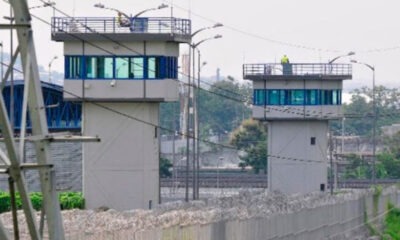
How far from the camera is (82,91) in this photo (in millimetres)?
65562

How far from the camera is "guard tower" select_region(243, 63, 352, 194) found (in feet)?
306

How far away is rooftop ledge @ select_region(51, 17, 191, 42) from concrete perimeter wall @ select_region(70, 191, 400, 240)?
8.29 m

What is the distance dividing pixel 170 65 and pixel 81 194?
18.3 ft

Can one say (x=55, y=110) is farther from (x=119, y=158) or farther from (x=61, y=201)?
(x=61, y=201)

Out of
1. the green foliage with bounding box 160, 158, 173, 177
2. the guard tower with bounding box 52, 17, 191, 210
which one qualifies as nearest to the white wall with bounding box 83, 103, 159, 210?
the guard tower with bounding box 52, 17, 191, 210

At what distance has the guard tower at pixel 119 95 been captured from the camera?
6544 cm

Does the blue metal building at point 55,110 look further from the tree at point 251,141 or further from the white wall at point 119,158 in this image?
the tree at point 251,141

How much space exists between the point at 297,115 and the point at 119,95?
28796 mm

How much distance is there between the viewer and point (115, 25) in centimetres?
6612

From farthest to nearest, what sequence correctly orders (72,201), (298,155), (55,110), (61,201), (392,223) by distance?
1. (298,155)
2. (392,223)
3. (55,110)
4. (72,201)
5. (61,201)

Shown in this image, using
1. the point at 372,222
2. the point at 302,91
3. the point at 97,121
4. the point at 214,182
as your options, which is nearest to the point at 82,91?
the point at 97,121

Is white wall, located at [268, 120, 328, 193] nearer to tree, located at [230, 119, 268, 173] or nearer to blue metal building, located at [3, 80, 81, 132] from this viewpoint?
blue metal building, located at [3, 80, 81, 132]

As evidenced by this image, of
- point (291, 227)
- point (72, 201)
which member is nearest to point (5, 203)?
point (72, 201)

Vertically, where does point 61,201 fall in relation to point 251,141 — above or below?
below
